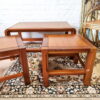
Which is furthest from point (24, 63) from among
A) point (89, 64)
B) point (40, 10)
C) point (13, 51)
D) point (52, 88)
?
point (40, 10)

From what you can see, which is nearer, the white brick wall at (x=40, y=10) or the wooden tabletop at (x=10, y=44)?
the wooden tabletop at (x=10, y=44)

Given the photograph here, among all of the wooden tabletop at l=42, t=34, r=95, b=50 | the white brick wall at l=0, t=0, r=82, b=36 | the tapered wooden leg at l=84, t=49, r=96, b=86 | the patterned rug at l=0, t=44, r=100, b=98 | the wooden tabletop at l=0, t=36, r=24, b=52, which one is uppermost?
the white brick wall at l=0, t=0, r=82, b=36

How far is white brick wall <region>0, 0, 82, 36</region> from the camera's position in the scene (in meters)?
2.00

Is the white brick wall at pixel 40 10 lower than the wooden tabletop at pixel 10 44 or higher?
higher

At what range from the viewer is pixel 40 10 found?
205 centimetres

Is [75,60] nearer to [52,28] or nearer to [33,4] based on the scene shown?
[52,28]

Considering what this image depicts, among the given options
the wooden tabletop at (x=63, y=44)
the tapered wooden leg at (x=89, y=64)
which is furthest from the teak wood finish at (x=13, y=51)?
the tapered wooden leg at (x=89, y=64)

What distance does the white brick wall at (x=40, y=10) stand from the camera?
78.7 inches

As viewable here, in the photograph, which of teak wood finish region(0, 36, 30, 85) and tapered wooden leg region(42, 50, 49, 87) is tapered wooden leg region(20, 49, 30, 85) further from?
tapered wooden leg region(42, 50, 49, 87)

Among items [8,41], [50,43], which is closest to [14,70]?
[8,41]

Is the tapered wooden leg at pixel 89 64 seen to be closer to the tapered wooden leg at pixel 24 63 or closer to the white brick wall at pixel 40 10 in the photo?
the tapered wooden leg at pixel 24 63

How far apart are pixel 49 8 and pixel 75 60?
1.05 metres

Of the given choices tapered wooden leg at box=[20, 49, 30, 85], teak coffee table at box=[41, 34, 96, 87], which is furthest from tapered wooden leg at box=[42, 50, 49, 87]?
tapered wooden leg at box=[20, 49, 30, 85]

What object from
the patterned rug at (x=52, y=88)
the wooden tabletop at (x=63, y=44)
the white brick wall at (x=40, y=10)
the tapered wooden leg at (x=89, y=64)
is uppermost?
the white brick wall at (x=40, y=10)
